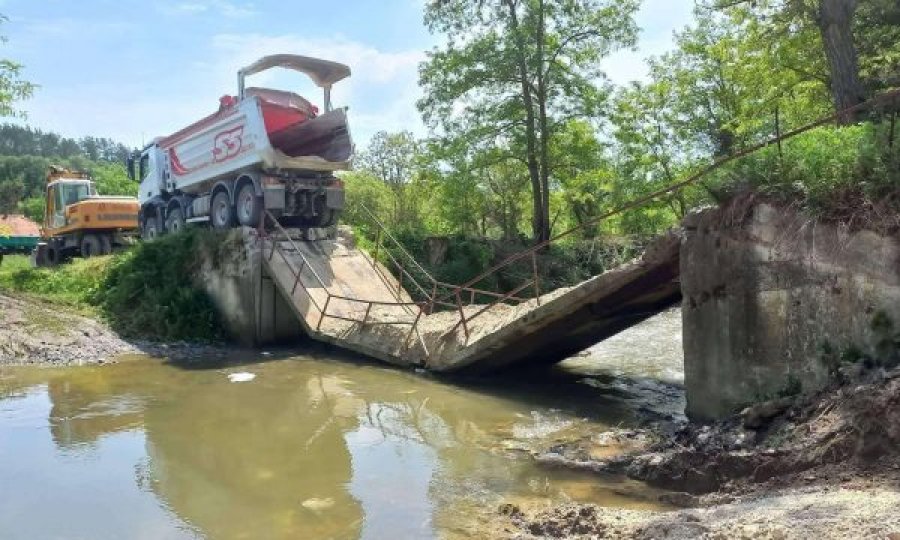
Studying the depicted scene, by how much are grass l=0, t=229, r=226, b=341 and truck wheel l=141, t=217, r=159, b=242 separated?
1.76 meters

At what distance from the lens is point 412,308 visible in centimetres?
1470

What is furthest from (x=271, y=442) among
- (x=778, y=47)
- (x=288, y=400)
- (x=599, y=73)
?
(x=599, y=73)

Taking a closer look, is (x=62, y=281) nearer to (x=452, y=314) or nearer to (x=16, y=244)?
(x=452, y=314)

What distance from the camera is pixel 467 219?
25.5 m

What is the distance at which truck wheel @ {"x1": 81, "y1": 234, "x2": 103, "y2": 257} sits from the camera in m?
21.9

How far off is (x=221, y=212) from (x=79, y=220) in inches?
331

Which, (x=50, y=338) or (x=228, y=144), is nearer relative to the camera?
(x=50, y=338)

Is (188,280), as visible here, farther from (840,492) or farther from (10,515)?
(840,492)

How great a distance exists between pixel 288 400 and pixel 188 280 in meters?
6.76

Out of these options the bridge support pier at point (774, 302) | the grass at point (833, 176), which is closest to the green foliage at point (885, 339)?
the bridge support pier at point (774, 302)

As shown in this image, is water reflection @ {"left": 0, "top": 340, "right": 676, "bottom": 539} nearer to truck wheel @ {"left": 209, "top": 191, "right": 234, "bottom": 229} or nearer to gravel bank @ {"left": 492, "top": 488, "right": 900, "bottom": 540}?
gravel bank @ {"left": 492, "top": 488, "right": 900, "bottom": 540}

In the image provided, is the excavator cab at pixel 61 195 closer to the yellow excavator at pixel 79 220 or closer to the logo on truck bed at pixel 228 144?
the yellow excavator at pixel 79 220

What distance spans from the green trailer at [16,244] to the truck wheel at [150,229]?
1389 centimetres

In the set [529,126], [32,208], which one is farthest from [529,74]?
[32,208]
